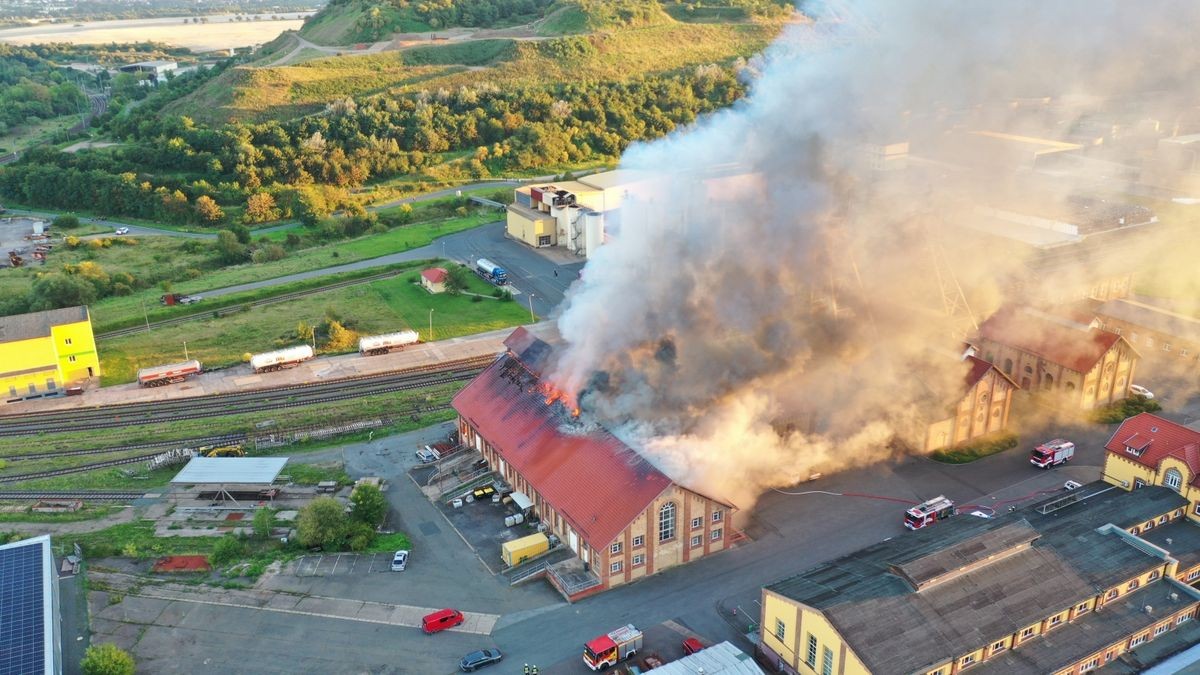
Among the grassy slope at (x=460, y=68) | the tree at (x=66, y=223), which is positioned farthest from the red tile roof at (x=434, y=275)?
the grassy slope at (x=460, y=68)

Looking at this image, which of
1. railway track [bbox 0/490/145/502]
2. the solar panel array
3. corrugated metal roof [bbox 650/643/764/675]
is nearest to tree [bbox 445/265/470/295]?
railway track [bbox 0/490/145/502]

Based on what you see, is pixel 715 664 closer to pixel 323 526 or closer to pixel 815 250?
pixel 323 526

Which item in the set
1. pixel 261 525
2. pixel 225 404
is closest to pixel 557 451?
pixel 261 525

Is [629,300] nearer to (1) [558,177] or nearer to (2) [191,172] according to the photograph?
(1) [558,177]

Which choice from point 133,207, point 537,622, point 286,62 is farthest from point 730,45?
point 537,622

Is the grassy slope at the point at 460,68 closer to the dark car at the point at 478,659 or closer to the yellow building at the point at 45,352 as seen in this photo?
the yellow building at the point at 45,352

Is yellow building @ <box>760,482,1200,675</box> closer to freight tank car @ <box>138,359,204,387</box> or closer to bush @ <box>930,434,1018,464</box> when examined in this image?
bush @ <box>930,434,1018,464</box>
